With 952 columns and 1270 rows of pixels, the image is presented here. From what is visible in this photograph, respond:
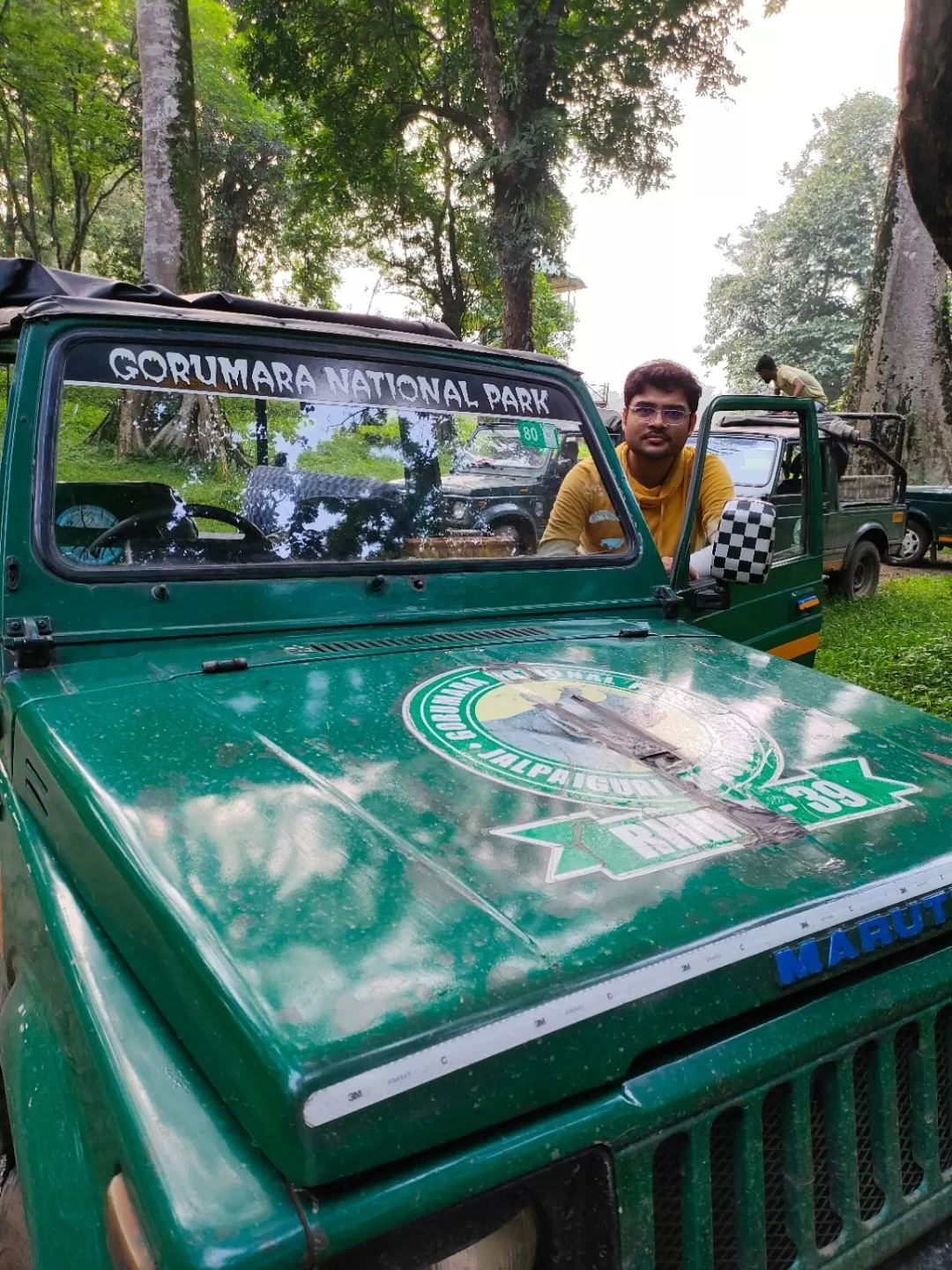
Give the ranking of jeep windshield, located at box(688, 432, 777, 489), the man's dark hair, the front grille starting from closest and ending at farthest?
the front grille → the man's dark hair → jeep windshield, located at box(688, 432, 777, 489)

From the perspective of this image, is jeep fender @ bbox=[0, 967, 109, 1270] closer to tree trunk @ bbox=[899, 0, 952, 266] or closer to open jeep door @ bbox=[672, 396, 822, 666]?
open jeep door @ bbox=[672, 396, 822, 666]

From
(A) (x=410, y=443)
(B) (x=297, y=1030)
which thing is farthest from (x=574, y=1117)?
(A) (x=410, y=443)

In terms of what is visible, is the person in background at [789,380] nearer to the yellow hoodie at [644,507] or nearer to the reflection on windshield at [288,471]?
the yellow hoodie at [644,507]

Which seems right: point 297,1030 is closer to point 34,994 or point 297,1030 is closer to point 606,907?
point 606,907

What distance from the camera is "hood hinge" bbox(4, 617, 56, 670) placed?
1695 millimetres

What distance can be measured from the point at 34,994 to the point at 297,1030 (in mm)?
636

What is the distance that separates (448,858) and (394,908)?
0.12 meters

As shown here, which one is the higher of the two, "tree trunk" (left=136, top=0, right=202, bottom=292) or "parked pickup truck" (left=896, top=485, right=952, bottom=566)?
"tree trunk" (left=136, top=0, right=202, bottom=292)

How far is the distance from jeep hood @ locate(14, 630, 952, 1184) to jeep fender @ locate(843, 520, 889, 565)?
25.1ft

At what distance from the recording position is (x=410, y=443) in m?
2.28

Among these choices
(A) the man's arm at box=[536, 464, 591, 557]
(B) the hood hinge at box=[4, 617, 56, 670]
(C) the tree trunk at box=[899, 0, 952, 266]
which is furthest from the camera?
(C) the tree trunk at box=[899, 0, 952, 266]

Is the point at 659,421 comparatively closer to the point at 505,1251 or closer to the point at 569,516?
the point at 569,516

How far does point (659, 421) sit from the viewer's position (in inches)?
112

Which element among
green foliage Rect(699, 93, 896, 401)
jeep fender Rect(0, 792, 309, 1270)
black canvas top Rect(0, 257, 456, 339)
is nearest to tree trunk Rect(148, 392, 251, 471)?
black canvas top Rect(0, 257, 456, 339)
